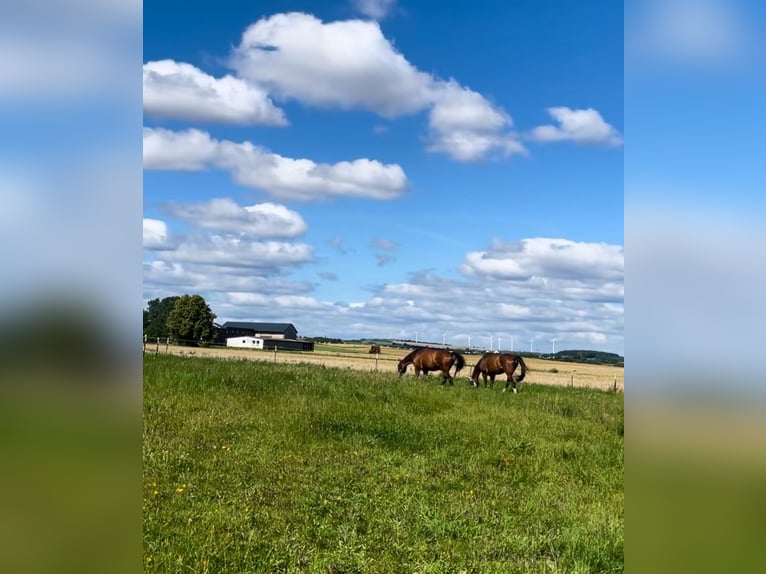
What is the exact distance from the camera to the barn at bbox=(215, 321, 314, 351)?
8781 cm

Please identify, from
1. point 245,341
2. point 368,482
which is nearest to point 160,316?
point 245,341

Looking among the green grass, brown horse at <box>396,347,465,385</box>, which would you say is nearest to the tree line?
brown horse at <box>396,347,465,385</box>

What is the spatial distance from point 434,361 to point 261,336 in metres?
69.5

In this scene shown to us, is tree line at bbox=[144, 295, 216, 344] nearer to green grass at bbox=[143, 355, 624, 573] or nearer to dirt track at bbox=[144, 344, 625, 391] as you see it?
dirt track at bbox=[144, 344, 625, 391]

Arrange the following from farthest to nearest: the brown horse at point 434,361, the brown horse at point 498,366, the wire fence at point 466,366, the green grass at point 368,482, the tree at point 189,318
Result: the tree at point 189,318
the wire fence at point 466,366
the brown horse at point 434,361
the brown horse at point 498,366
the green grass at point 368,482

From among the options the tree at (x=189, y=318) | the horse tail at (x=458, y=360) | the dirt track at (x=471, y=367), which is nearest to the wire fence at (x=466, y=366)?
the dirt track at (x=471, y=367)

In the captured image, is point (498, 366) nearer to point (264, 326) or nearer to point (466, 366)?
point (466, 366)

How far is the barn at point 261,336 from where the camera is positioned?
288 ft

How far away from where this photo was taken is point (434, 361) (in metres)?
28.5

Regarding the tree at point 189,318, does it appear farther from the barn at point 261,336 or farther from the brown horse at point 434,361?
the brown horse at point 434,361

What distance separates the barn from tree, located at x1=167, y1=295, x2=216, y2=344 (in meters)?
6.12

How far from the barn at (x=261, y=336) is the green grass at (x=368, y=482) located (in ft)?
230

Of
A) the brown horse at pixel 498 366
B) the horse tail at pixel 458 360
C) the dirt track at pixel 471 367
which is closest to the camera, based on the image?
the brown horse at pixel 498 366
